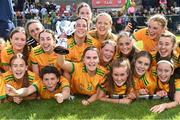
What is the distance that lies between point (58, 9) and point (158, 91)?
19.2m

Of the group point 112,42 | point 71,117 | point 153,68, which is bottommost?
point 71,117

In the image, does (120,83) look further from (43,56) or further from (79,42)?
(43,56)

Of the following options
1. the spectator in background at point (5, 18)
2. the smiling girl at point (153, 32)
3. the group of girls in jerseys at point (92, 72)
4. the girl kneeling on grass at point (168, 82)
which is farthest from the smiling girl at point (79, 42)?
the spectator in background at point (5, 18)

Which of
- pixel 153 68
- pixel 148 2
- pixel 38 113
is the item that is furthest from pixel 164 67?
pixel 148 2

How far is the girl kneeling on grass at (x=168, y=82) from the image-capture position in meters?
5.16

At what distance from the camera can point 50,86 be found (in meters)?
5.28

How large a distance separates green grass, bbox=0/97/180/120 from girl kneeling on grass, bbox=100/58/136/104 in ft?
Answer: 0.38

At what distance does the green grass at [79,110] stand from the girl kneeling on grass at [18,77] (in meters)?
0.11

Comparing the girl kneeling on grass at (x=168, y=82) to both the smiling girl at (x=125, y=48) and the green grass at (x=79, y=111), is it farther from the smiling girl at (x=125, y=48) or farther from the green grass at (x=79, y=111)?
the smiling girl at (x=125, y=48)

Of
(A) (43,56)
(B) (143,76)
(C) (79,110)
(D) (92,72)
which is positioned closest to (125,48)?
(B) (143,76)

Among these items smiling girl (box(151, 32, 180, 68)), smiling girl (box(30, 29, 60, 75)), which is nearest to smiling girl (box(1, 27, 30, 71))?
smiling girl (box(30, 29, 60, 75))

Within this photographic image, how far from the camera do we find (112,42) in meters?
5.95

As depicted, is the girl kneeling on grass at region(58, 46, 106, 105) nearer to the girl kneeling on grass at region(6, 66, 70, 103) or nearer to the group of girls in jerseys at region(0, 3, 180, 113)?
the group of girls in jerseys at region(0, 3, 180, 113)

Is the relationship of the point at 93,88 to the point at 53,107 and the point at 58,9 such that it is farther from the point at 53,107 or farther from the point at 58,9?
the point at 58,9
